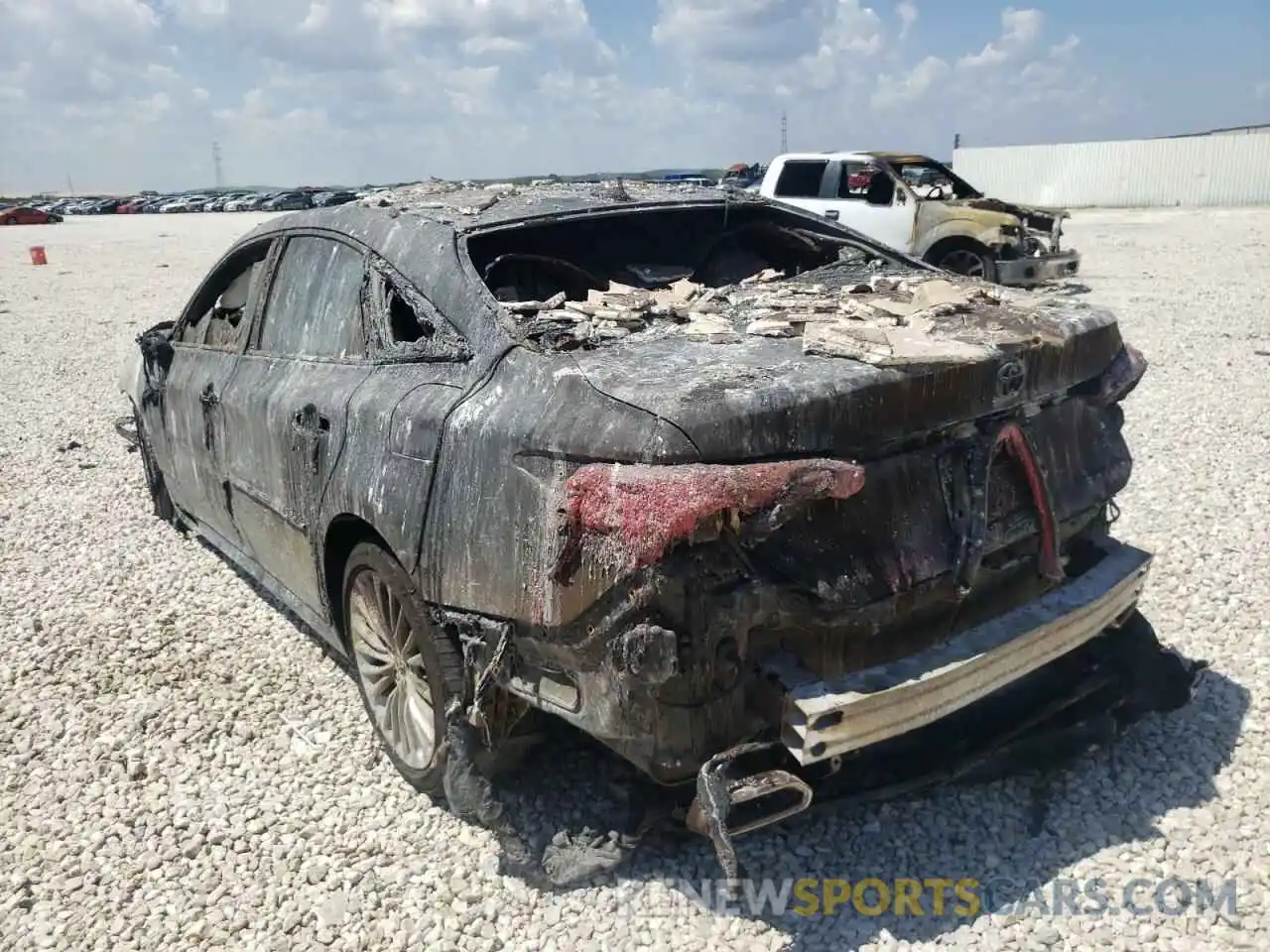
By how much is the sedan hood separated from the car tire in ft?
2.88

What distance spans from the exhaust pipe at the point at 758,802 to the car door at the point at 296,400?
160 cm

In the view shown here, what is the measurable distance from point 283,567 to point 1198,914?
10.1ft

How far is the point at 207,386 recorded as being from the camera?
13.9 ft

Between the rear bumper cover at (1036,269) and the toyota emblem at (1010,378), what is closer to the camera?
the toyota emblem at (1010,378)

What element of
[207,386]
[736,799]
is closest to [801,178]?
[207,386]

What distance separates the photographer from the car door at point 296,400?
330cm

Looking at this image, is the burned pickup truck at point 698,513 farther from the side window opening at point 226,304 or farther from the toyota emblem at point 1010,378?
the side window opening at point 226,304

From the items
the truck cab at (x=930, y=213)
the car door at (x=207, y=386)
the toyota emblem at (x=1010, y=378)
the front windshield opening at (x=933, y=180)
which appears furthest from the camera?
the front windshield opening at (x=933, y=180)

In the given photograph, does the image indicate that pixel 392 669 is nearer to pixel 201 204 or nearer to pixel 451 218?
pixel 451 218

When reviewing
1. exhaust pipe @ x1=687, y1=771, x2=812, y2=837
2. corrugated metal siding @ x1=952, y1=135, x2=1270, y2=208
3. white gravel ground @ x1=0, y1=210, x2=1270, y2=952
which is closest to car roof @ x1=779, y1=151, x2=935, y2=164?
white gravel ground @ x1=0, y1=210, x2=1270, y2=952

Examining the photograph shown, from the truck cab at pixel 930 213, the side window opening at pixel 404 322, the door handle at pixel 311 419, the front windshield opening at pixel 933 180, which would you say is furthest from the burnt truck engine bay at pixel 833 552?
the front windshield opening at pixel 933 180

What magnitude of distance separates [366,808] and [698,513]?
66.9 inches

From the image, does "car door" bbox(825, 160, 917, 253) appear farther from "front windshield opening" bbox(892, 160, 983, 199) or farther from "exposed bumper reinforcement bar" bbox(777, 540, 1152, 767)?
"exposed bumper reinforcement bar" bbox(777, 540, 1152, 767)

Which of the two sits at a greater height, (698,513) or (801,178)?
(801,178)
